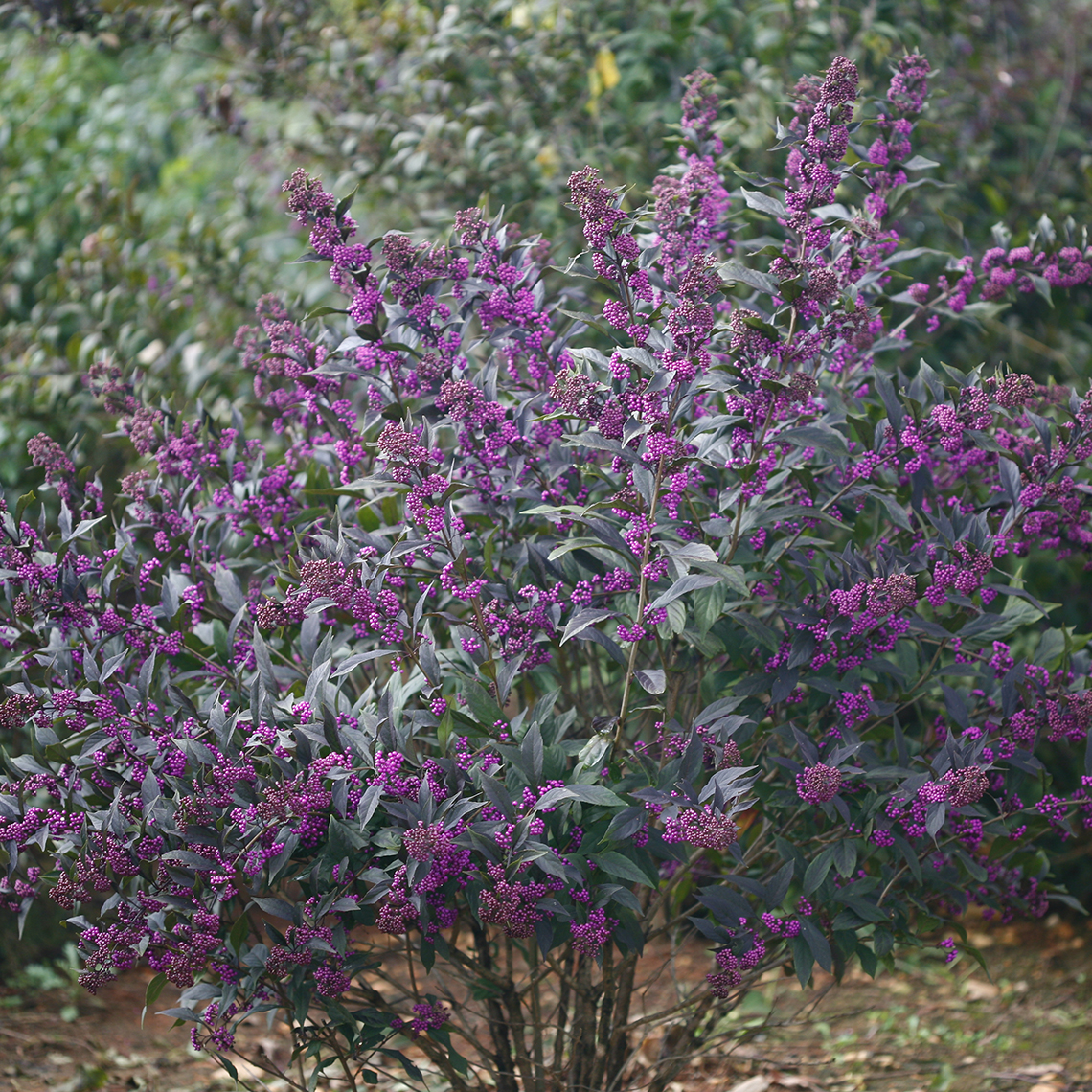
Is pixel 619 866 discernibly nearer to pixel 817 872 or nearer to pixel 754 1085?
pixel 817 872

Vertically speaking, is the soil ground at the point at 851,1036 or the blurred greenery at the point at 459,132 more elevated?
the blurred greenery at the point at 459,132

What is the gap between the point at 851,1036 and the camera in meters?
3.51

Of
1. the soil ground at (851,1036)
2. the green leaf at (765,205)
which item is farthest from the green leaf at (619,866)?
the soil ground at (851,1036)

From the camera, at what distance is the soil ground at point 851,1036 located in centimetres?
315

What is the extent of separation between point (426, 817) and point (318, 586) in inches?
16.0

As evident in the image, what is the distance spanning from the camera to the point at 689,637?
6.52 ft

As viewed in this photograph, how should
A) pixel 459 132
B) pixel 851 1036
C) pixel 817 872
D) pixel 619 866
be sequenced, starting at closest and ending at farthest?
pixel 619 866, pixel 817 872, pixel 851 1036, pixel 459 132

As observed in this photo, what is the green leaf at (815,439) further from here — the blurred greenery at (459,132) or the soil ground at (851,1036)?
the blurred greenery at (459,132)

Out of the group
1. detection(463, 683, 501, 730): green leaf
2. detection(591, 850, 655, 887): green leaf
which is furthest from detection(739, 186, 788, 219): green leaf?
detection(591, 850, 655, 887): green leaf

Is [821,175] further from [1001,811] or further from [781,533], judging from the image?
[1001,811]

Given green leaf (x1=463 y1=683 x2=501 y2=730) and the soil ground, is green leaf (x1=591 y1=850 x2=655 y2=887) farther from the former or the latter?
the soil ground

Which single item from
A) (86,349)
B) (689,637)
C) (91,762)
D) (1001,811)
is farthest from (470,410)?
(86,349)

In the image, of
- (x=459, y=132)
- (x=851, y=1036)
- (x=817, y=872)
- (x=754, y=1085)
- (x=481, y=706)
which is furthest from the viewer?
(x=459, y=132)

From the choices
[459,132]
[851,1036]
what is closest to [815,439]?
[851,1036]
